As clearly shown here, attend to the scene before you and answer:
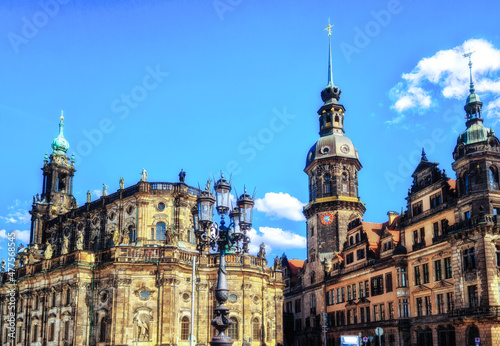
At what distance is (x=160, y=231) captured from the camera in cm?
6419

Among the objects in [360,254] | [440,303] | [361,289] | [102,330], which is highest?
[360,254]

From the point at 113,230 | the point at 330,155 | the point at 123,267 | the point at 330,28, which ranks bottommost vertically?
the point at 123,267

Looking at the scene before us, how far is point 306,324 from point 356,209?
59.7ft

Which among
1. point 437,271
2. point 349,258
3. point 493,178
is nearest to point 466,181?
point 493,178

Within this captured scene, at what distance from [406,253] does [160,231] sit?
2641 centimetres

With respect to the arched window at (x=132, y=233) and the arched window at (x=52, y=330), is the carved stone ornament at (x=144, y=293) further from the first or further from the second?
the arched window at (x=52, y=330)

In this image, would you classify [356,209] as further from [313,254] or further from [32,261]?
→ [32,261]

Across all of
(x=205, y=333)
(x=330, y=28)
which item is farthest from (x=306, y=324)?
(x=330, y=28)

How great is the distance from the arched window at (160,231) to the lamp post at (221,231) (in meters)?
34.7

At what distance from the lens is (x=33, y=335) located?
66.6 m

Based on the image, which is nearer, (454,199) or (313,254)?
(454,199)

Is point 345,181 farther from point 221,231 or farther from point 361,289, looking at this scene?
point 221,231

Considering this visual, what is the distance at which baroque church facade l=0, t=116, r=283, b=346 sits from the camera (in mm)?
57500

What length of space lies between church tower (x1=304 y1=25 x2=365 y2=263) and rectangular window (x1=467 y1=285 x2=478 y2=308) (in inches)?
1031
